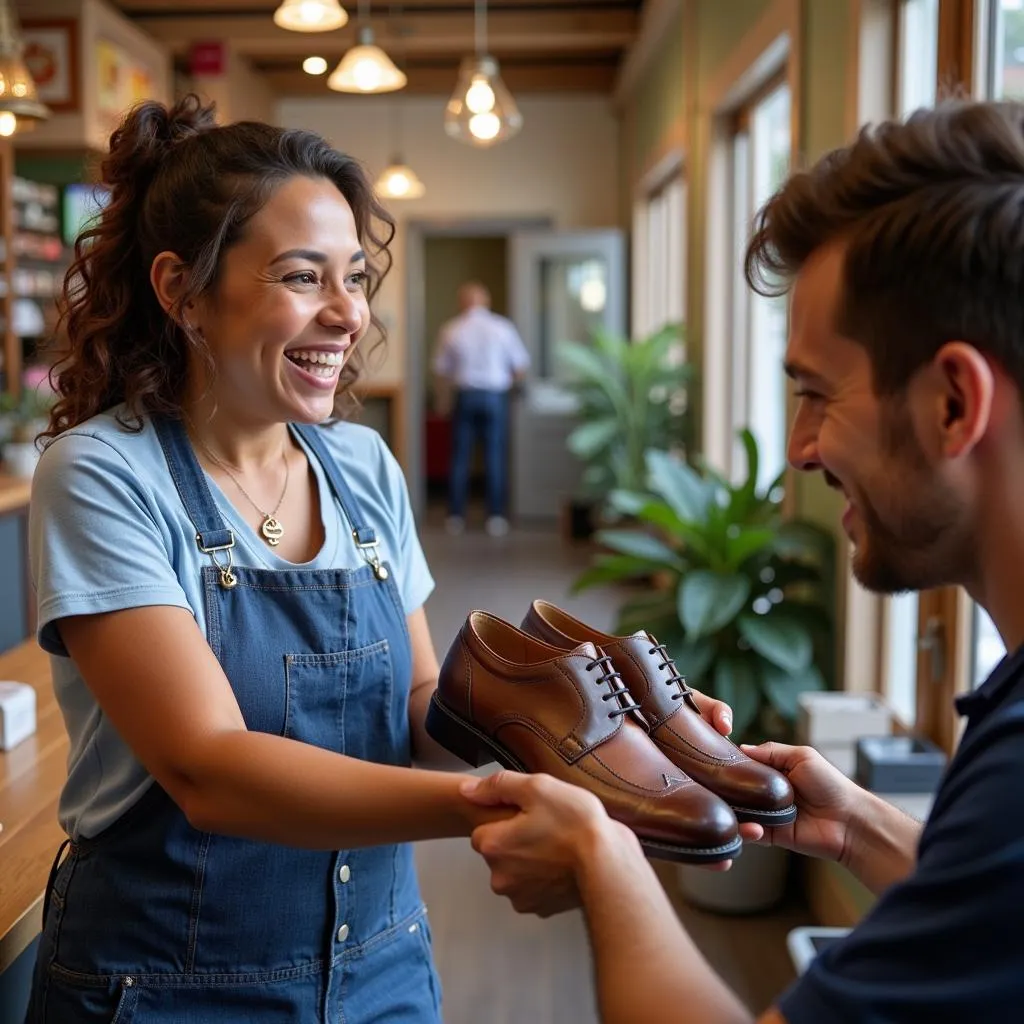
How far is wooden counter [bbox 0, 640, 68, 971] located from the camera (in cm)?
145

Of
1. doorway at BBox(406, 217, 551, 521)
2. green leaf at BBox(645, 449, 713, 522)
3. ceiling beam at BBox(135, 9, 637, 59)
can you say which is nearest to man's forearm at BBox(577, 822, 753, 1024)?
green leaf at BBox(645, 449, 713, 522)

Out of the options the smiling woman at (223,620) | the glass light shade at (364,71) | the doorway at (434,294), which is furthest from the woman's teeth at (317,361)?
the doorway at (434,294)

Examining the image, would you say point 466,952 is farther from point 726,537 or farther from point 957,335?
point 957,335

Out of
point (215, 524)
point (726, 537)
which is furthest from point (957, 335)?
point (726, 537)

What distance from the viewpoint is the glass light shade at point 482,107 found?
15.8 ft

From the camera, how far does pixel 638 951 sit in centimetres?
93

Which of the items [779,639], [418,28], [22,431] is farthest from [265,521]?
[418,28]

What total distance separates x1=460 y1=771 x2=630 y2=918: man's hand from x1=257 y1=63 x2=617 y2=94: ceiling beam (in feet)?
31.9

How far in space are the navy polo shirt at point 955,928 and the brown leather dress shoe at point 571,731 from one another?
224 millimetres

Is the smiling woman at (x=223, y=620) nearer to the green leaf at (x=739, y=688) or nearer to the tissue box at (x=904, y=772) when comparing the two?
the tissue box at (x=904, y=772)

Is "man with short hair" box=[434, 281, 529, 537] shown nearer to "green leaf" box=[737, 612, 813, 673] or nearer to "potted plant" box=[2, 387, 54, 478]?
"potted plant" box=[2, 387, 54, 478]

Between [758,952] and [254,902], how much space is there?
7.13ft

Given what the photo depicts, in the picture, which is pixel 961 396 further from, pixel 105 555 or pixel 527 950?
pixel 527 950

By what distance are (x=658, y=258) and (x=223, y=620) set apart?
27.9 feet
